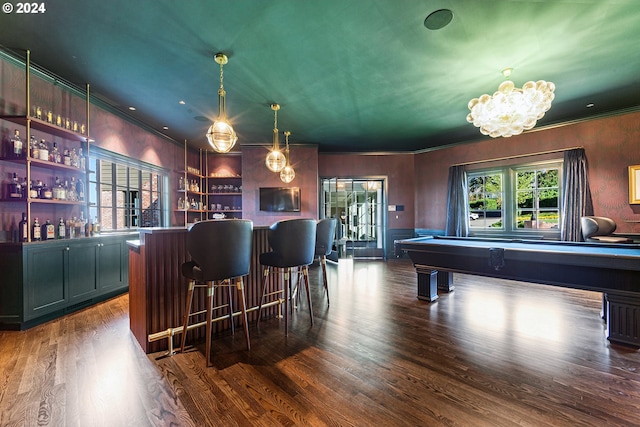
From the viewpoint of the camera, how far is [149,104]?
409 centimetres

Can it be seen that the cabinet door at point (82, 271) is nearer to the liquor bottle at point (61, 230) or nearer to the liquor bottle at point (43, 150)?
the liquor bottle at point (61, 230)

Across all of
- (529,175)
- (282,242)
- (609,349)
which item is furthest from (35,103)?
(529,175)

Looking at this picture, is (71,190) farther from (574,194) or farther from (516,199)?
(574,194)

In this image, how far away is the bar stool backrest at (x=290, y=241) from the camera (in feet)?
8.19

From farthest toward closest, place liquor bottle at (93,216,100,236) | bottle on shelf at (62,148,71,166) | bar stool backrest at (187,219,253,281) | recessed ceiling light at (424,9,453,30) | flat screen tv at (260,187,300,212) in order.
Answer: flat screen tv at (260,187,300,212)
liquor bottle at (93,216,100,236)
bottle on shelf at (62,148,71,166)
recessed ceiling light at (424,9,453,30)
bar stool backrest at (187,219,253,281)

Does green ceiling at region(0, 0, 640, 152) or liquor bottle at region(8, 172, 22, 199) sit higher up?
green ceiling at region(0, 0, 640, 152)

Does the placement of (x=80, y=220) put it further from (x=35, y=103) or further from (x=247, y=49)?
(x=247, y=49)

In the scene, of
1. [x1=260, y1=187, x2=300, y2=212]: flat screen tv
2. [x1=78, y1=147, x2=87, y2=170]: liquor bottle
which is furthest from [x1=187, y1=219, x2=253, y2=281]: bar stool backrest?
[x1=260, y1=187, x2=300, y2=212]: flat screen tv

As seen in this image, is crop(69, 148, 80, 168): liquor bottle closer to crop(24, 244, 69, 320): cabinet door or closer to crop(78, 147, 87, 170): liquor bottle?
crop(78, 147, 87, 170): liquor bottle

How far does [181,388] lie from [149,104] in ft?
13.6

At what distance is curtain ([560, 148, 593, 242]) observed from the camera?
472cm

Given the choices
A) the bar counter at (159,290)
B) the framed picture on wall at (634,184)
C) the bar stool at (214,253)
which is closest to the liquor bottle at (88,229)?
the bar counter at (159,290)

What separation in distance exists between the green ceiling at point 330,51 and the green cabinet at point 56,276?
217cm

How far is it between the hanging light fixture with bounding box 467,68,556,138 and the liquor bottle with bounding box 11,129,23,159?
5485mm
